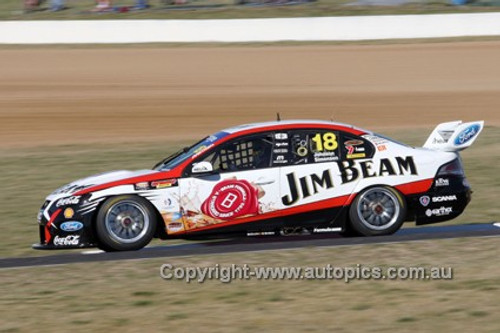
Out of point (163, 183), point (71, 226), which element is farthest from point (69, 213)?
point (163, 183)

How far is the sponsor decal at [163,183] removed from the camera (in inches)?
401

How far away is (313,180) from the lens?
10391 mm

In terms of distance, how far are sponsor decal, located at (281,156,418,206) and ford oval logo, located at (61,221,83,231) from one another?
82.8 inches

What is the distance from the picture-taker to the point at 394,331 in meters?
7.13

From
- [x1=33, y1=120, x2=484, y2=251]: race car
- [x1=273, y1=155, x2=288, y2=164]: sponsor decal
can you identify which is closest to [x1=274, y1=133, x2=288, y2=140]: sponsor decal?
[x1=33, y1=120, x2=484, y2=251]: race car

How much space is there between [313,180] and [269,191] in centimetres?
48

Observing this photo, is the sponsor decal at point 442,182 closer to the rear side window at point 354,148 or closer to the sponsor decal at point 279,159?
the rear side window at point 354,148

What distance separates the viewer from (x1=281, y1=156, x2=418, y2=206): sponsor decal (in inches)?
408

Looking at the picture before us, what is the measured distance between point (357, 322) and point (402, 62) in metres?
25.8

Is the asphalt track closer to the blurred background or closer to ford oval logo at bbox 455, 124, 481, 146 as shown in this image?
the blurred background

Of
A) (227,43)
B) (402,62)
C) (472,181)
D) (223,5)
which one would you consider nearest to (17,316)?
(472,181)

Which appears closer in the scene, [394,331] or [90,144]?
[394,331]

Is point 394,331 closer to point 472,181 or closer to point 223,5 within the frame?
point 472,181

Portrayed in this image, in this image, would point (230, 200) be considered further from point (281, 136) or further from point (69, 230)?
point (69, 230)
